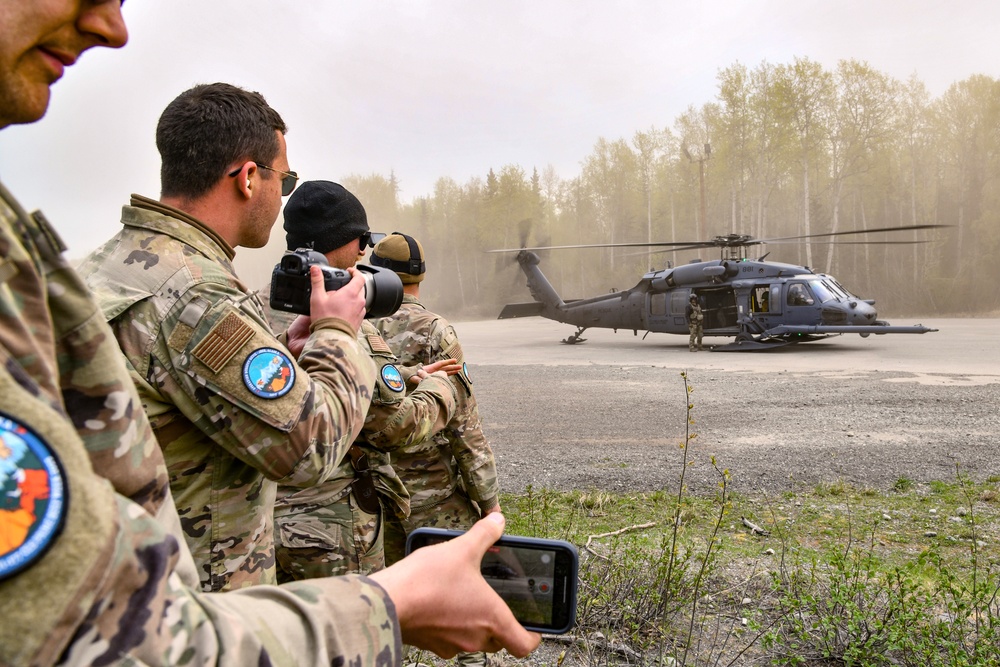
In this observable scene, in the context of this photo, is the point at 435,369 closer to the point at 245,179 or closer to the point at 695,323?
the point at 245,179

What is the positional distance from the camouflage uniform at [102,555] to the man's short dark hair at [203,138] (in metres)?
1.06

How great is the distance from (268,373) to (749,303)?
15.4 m

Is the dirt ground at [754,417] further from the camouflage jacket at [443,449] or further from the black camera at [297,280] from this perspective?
the black camera at [297,280]

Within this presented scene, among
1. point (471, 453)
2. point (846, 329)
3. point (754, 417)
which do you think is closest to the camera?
point (471, 453)

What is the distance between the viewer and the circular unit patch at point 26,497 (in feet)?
1.60

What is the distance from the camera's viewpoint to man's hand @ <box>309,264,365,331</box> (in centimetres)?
163

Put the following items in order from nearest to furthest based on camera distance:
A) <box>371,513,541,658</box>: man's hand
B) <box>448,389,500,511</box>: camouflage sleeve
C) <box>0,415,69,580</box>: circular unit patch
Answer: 1. <box>0,415,69,580</box>: circular unit patch
2. <box>371,513,541,658</box>: man's hand
3. <box>448,389,500,511</box>: camouflage sleeve

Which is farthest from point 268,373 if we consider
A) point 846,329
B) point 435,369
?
point 846,329

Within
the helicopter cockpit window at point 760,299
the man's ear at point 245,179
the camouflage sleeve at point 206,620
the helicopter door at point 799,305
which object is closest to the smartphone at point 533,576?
the camouflage sleeve at point 206,620

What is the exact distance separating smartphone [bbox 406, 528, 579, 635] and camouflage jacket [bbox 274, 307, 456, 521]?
1.31 metres

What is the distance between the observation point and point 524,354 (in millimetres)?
16875

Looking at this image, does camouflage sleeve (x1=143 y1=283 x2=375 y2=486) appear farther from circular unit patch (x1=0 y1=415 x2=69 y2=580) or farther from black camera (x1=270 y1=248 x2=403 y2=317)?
circular unit patch (x1=0 y1=415 x2=69 y2=580)

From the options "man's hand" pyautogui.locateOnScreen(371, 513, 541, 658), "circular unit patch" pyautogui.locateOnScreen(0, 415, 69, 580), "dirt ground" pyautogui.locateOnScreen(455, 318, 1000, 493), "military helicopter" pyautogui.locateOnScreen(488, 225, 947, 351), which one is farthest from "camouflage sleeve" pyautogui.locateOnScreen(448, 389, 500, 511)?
"military helicopter" pyautogui.locateOnScreen(488, 225, 947, 351)

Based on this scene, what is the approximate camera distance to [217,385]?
4.42ft
